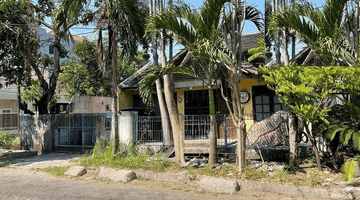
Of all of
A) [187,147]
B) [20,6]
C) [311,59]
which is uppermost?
[20,6]

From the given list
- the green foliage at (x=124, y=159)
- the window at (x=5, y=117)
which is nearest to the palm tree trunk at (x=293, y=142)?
the green foliage at (x=124, y=159)

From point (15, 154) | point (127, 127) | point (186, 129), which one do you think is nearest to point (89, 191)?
point (127, 127)

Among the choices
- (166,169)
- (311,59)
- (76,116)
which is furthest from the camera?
(76,116)

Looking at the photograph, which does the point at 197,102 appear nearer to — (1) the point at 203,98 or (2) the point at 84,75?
(1) the point at 203,98

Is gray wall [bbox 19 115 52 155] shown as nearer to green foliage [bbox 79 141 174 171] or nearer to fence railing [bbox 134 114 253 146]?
green foliage [bbox 79 141 174 171]

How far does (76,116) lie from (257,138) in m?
7.17

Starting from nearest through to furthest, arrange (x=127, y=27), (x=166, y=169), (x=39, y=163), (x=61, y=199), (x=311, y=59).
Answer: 1. (x=61, y=199)
2. (x=166, y=169)
3. (x=127, y=27)
4. (x=39, y=163)
5. (x=311, y=59)

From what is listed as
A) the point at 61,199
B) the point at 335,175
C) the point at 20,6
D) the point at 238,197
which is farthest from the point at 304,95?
the point at 20,6

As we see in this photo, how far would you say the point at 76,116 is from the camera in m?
11.6

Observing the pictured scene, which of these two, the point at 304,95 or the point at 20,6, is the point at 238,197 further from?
the point at 20,6

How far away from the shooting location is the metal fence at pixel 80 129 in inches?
429

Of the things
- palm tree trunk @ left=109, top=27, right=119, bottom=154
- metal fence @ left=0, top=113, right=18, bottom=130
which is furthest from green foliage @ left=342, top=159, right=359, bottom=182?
metal fence @ left=0, top=113, right=18, bottom=130

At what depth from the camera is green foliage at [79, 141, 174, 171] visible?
7.89 metres

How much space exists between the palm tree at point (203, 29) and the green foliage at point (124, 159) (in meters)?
1.64
